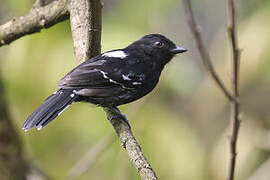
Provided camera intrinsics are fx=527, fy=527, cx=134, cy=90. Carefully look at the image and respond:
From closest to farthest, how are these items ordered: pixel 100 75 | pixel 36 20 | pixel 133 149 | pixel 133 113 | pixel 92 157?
1. pixel 133 149
2. pixel 36 20
3. pixel 100 75
4. pixel 92 157
5. pixel 133 113

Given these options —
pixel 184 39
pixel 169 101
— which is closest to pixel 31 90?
pixel 169 101

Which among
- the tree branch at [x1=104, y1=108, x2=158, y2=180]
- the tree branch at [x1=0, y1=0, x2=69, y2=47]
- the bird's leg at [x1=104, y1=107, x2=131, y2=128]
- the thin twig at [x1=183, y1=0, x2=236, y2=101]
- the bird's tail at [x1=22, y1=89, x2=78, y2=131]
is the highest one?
the tree branch at [x1=0, y1=0, x2=69, y2=47]

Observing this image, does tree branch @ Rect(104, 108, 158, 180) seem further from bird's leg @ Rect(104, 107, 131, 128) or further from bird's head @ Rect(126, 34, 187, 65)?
bird's head @ Rect(126, 34, 187, 65)

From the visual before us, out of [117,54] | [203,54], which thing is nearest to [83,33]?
[117,54]

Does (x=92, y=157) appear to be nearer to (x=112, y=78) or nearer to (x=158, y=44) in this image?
(x=112, y=78)

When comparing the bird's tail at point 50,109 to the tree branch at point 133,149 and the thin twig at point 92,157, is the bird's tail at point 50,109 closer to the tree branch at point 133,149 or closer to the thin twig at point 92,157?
the tree branch at point 133,149

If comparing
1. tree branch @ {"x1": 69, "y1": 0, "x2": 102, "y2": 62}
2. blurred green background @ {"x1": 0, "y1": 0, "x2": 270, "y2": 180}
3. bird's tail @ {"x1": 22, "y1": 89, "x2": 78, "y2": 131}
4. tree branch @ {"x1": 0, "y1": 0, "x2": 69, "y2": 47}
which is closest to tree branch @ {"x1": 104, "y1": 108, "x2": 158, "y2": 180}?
bird's tail @ {"x1": 22, "y1": 89, "x2": 78, "y2": 131}
